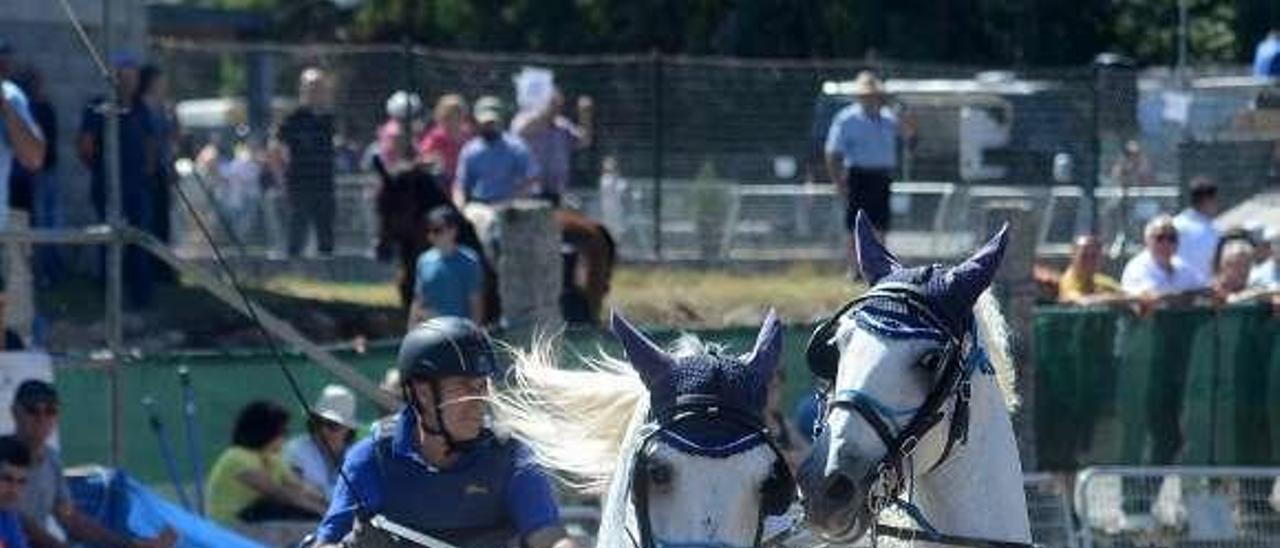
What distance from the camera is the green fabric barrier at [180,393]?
1410 cm

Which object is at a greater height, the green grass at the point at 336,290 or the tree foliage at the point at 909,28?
the tree foliage at the point at 909,28

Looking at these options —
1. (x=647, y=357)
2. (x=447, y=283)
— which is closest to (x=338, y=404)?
(x=447, y=283)

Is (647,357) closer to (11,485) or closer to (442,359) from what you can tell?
(442,359)

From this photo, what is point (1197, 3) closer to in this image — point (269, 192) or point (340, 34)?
point (340, 34)

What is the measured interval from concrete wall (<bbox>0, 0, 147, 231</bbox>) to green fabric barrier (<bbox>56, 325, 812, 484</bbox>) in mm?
5791

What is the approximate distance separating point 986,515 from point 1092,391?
863cm

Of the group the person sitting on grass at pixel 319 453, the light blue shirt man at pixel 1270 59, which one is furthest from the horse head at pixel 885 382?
the light blue shirt man at pixel 1270 59

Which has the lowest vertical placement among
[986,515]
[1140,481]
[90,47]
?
[1140,481]

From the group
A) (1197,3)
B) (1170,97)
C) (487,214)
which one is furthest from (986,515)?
(1197,3)

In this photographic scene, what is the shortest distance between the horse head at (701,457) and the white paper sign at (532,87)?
15642 mm

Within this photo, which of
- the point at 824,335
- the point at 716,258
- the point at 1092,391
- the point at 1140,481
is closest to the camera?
the point at 824,335

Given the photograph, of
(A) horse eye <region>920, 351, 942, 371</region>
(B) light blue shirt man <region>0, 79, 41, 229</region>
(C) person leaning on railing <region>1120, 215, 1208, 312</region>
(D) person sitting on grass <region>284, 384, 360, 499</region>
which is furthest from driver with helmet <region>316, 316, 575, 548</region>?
(C) person leaning on railing <region>1120, 215, 1208, 312</region>

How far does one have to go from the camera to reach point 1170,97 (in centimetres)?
2250

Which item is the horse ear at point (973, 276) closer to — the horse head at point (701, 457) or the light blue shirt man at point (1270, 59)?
the horse head at point (701, 457)
